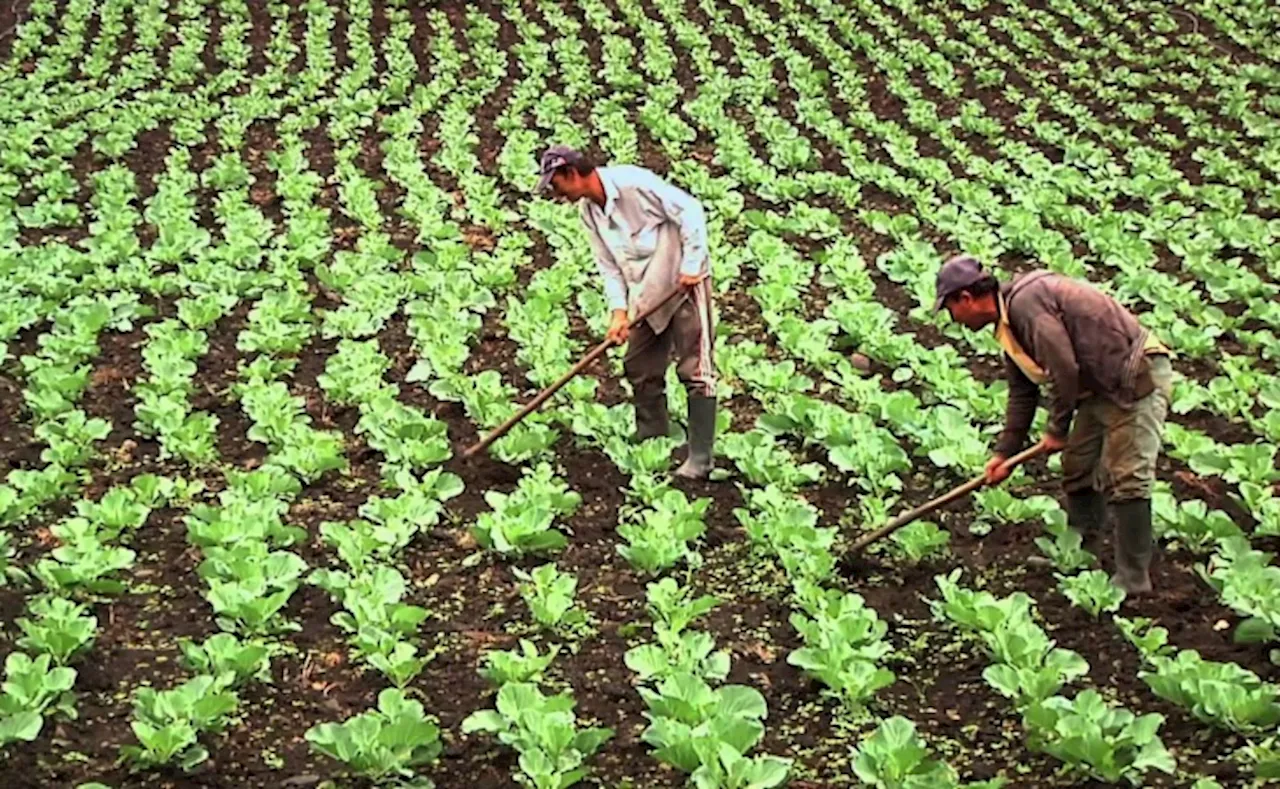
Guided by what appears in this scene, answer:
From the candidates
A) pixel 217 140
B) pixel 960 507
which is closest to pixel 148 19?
pixel 217 140

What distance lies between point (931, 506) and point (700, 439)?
5.13 ft

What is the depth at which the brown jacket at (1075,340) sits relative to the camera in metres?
5.03

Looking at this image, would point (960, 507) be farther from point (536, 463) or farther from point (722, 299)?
point (722, 299)

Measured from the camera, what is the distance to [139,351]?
8930 millimetres

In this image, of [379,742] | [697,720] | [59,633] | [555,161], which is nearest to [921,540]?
[697,720]

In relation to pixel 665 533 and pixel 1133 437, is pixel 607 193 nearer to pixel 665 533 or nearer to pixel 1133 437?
pixel 665 533

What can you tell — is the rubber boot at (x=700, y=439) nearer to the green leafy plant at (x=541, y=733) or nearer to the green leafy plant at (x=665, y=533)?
the green leafy plant at (x=665, y=533)

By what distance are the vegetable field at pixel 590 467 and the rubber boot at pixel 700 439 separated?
14 cm

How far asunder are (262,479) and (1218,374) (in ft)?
17.1

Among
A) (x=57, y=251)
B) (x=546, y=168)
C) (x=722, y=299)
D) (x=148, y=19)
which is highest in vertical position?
(x=546, y=168)

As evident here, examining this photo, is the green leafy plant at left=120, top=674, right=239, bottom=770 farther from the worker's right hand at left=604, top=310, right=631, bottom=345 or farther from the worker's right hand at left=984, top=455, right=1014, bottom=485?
the worker's right hand at left=984, top=455, right=1014, bottom=485

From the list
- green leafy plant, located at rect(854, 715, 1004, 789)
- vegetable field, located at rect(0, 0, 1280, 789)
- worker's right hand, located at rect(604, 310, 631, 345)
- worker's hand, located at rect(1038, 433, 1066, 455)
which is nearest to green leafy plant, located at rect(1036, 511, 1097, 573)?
vegetable field, located at rect(0, 0, 1280, 789)

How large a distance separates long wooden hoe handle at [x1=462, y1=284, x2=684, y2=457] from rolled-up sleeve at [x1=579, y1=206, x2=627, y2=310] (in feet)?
0.44

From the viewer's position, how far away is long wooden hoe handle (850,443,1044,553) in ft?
17.0
